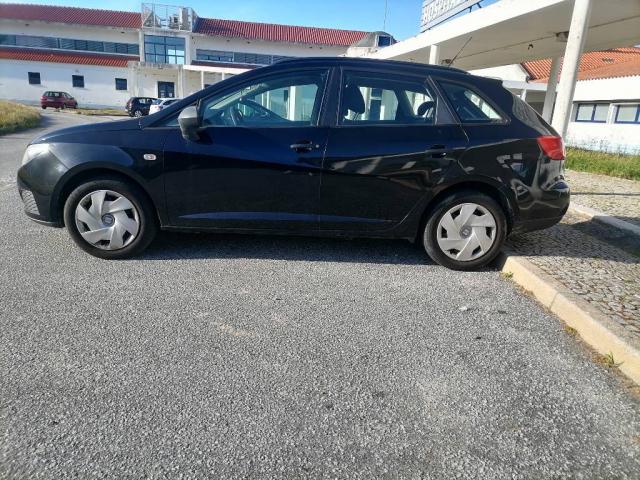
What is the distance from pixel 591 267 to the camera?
435cm

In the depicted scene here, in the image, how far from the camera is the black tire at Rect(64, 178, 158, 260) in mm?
4133

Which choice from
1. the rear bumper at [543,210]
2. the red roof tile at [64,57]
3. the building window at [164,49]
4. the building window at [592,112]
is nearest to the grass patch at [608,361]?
the rear bumper at [543,210]

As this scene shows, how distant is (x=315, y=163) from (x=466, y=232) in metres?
1.55

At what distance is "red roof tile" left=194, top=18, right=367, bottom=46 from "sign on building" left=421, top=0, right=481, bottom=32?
37.0m

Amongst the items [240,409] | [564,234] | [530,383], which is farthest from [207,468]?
[564,234]

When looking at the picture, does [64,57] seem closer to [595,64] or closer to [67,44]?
[67,44]

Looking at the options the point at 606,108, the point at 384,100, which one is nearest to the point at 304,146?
the point at 384,100

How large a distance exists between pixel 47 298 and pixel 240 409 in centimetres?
203

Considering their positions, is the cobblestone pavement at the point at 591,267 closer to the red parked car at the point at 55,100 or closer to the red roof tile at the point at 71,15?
the red parked car at the point at 55,100

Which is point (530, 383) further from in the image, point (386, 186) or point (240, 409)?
point (386, 186)

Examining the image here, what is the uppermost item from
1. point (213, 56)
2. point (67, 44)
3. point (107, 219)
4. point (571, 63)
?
point (67, 44)

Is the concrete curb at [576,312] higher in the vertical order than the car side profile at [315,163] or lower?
lower

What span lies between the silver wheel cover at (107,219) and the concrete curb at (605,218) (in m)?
5.48

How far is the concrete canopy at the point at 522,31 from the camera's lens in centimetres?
872
